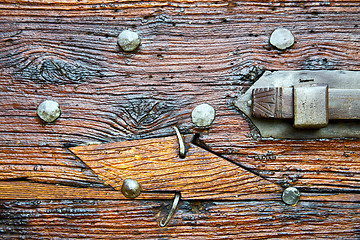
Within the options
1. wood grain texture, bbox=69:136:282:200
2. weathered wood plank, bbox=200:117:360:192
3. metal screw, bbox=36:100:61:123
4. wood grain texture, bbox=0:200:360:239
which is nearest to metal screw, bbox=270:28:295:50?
weathered wood plank, bbox=200:117:360:192

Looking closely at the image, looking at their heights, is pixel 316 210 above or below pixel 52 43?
below

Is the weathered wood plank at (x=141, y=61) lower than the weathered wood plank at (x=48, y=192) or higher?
higher

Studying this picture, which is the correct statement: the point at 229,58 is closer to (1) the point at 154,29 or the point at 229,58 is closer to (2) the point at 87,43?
(1) the point at 154,29

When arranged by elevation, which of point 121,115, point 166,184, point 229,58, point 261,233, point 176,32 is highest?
point 176,32

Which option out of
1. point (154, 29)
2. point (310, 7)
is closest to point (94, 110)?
point (154, 29)

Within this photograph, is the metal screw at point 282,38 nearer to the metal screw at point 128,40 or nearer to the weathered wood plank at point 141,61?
the weathered wood plank at point 141,61

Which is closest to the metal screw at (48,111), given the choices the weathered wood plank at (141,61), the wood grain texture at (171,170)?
the weathered wood plank at (141,61)

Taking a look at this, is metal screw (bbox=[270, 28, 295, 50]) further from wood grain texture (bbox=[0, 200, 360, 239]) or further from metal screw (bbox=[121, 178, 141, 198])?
metal screw (bbox=[121, 178, 141, 198])
